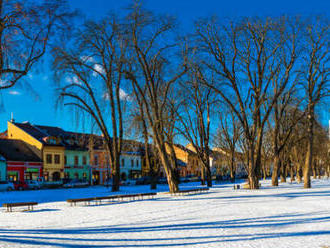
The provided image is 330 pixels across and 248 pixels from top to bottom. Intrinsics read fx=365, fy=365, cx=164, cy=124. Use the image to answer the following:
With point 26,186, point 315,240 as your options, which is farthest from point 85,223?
point 26,186

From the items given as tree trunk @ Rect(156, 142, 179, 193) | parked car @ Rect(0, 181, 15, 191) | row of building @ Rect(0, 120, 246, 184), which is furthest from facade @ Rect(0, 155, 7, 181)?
tree trunk @ Rect(156, 142, 179, 193)

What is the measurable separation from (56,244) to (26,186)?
38459 millimetres

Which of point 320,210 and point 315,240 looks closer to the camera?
point 315,240

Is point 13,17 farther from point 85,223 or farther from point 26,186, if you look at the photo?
point 26,186

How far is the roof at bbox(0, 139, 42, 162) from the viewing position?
4924 cm

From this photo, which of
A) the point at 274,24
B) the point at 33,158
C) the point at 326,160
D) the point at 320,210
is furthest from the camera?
the point at 326,160

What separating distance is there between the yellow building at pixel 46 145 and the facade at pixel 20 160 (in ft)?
3.33

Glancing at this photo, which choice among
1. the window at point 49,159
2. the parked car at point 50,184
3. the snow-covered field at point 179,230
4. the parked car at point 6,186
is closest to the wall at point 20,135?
the window at point 49,159

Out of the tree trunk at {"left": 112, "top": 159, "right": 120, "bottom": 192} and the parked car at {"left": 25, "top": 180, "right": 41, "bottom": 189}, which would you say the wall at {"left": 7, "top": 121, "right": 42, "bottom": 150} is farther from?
the tree trunk at {"left": 112, "top": 159, "right": 120, "bottom": 192}

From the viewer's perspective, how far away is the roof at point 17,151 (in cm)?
4924

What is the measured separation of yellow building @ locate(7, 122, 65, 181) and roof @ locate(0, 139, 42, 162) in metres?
1.03

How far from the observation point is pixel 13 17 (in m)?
12.8

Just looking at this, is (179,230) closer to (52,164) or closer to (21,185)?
(21,185)

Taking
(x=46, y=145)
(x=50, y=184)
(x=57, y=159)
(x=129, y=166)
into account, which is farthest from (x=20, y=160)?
(x=129, y=166)
